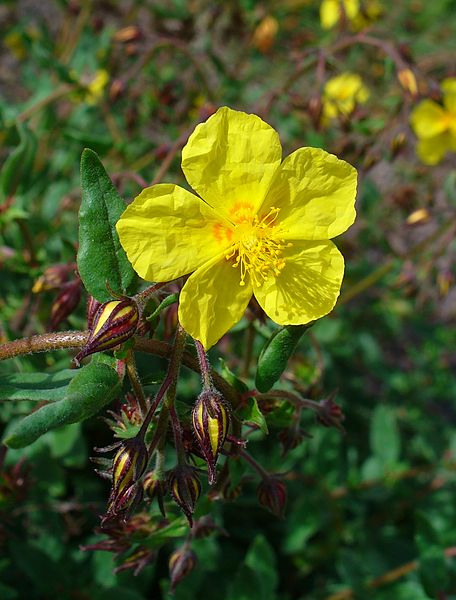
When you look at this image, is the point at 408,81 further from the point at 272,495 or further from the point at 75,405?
the point at 75,405

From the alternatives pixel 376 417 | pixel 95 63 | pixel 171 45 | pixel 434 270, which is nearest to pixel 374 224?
pixel 434 270

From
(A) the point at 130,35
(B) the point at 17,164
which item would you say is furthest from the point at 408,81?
(B) the point at 17,164

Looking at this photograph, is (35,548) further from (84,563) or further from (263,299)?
(263,299)

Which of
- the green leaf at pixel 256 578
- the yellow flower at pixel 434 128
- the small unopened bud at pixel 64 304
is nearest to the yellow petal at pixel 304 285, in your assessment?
the small unopened bud at pixel 64 304

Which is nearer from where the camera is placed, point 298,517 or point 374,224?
point 298,517

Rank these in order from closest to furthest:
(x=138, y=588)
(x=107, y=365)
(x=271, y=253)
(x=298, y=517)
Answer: (x=107, y=365), (x=271, y=253), (x=138, y=588), (x=298, y=517)

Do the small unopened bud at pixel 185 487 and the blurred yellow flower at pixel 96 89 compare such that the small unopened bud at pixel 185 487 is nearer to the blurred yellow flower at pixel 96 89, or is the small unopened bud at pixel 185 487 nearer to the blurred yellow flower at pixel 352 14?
the blurred yellow flower at pixel 96 89

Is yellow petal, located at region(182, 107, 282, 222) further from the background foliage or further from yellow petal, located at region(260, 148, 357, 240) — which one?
the background foliage
